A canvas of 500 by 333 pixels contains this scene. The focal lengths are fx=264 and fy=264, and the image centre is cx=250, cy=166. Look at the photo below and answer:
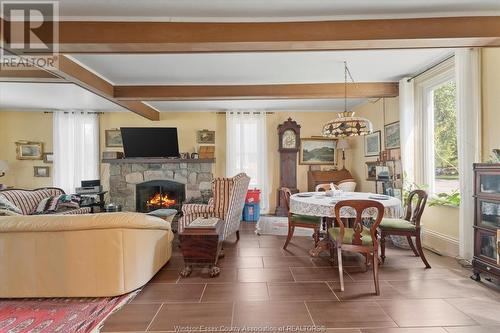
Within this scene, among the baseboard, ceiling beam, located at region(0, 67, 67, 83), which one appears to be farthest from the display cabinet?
ceiling beam, located at region(0, 67, 67, 83)

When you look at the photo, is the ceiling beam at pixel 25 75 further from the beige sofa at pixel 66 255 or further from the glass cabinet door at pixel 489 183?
the glass cabinet door at pixel 489 183

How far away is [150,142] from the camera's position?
19.5ft

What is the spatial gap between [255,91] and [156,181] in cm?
330

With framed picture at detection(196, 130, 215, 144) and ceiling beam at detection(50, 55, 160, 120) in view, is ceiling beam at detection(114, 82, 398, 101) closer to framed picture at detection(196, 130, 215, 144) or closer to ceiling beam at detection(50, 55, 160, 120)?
ceiling beam at detection(50, 55, 160, 120)

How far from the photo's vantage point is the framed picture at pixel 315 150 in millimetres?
6449

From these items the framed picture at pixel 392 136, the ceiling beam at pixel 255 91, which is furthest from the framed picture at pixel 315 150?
the ceiling beam at pixel 255 91

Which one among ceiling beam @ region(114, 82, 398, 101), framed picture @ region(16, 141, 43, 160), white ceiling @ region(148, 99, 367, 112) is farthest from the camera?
framed picture @ region(16, 141, 43, 160)

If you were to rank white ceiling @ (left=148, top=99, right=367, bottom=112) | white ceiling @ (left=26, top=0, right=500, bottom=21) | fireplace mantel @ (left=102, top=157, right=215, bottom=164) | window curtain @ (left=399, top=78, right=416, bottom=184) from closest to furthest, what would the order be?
1. white ceiling @ (left=26, top=0, right=500, bottom=21)
2. window curtain @ (left=399, top=78, right=416, bottom=184)
3. white ceiling @ (left=148, top=99, right=367, bottom=112)
4. fireplace mantel @ (left=102, top=157, right=215, bottom=164)

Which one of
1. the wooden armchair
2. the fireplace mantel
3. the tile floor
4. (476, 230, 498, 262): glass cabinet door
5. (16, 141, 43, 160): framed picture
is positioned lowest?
the tile floor

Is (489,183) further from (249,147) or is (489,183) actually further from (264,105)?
(249,147)

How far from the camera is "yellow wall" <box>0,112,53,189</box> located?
6.16m

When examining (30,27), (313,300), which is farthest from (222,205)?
(30,27)

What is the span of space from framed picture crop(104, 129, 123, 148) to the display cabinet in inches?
262

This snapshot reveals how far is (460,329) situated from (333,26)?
2719 millimetres
